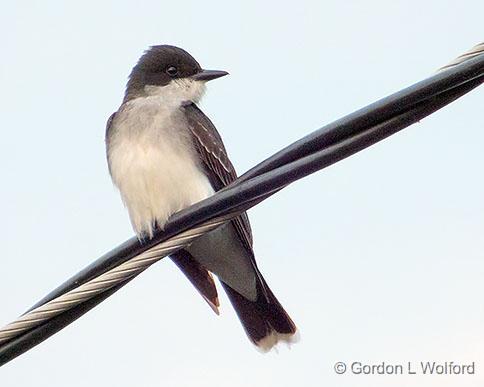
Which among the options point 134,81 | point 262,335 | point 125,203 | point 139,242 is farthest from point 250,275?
point 139,242

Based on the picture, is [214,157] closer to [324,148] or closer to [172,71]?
[172,71]

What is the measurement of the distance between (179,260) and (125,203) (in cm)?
52

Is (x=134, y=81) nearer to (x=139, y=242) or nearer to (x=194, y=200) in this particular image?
(x=194, y=200)

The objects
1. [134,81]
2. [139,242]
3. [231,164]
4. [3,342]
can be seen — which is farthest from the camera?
[134,81]

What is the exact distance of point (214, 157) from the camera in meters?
6.47

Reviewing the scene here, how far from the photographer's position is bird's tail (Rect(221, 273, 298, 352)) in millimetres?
6617

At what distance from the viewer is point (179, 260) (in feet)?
21.6

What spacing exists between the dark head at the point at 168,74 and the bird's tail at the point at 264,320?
4.56 feet

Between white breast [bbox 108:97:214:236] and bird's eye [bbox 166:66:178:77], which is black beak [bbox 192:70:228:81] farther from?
white breast [bbox 108:97:214:236]

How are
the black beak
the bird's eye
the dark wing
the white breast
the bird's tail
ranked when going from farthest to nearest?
1. the bird's eye
2. the black beak
3. the bird's tail
4. the dark wing
5. the white breast

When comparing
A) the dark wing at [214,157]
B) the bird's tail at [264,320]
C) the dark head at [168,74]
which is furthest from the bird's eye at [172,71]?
the bird's tail at [264,320]

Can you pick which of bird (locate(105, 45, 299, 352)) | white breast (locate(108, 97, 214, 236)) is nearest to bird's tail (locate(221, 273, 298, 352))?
bird (locate(105, 45, 299, 352))

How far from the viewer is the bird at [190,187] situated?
6.18 metres

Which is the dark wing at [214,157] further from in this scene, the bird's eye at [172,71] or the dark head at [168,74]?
the bird's eye at [172,71]
